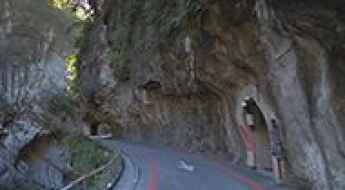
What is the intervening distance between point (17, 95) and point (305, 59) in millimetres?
18486

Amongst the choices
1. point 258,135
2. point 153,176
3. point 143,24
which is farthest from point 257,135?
point 143,24

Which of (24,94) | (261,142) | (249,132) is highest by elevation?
(24,94)

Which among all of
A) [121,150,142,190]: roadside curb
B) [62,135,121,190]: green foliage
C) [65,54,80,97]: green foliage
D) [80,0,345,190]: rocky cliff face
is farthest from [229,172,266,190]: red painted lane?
[65,54,80,97]: green foliage

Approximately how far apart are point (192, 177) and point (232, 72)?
3794 millimetres

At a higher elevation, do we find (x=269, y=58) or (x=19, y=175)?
(x=269, y=58)

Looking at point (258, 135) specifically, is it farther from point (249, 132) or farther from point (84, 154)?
point (84, 154)

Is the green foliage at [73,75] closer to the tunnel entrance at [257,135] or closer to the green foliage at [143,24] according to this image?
the green foliage at [143,24]

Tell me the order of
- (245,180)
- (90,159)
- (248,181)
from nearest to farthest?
(248,181) < (245,180) < (90,159)

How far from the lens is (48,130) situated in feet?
79.6

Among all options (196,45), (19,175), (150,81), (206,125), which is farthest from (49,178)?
(196,45)

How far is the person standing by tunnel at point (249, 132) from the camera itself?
13.7 metres

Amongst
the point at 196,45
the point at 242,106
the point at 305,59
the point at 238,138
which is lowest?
the point at 238,138

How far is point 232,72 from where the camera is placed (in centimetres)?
1356

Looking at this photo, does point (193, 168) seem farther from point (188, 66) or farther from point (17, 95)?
point (17, 95)
